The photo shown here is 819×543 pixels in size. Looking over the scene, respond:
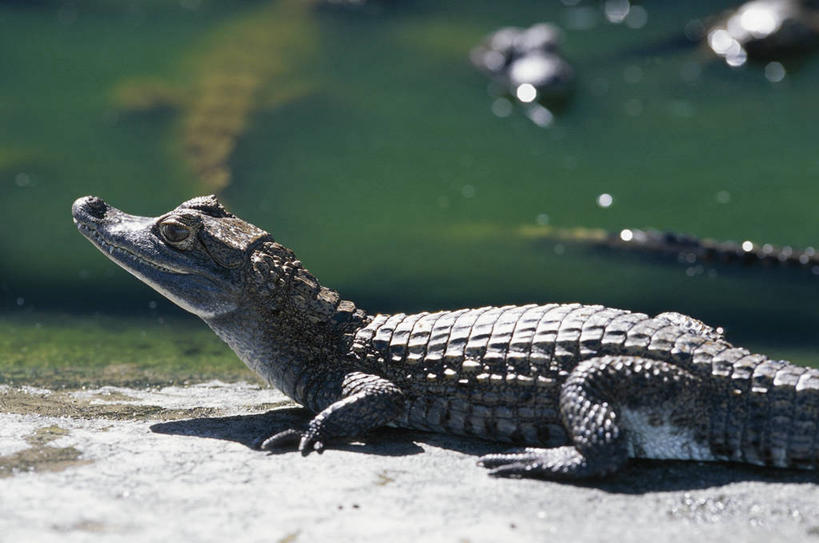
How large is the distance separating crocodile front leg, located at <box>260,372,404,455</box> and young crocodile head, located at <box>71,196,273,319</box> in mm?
843

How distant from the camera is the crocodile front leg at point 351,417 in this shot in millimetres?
4840

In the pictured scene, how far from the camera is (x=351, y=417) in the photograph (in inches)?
195

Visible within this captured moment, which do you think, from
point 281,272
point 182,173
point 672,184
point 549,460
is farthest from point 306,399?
point 672,184

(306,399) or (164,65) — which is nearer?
(306,399)

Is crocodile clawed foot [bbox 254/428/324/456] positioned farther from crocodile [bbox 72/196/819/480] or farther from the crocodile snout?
the crocodile snout

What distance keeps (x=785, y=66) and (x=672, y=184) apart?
14.8 feet

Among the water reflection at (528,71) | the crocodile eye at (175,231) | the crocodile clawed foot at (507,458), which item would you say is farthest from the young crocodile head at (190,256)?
the water reflection at (528,71)

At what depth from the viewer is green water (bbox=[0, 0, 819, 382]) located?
320 inches

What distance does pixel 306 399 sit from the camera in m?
5.35

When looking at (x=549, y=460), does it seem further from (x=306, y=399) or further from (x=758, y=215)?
(x=758, y=215)

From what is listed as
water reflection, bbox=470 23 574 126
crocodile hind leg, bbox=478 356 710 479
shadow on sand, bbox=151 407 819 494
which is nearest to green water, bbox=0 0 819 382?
water reflection, bbox=470 23 574 126

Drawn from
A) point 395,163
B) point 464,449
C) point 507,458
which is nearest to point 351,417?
point 464,449

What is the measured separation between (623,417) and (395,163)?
7103 mm

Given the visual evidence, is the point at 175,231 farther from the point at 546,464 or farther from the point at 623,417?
the point at 623,417
